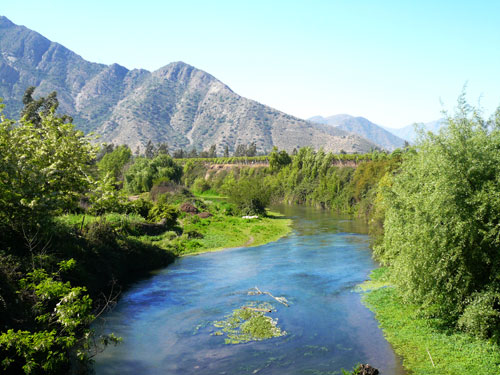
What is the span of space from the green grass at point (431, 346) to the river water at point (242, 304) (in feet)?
2.48

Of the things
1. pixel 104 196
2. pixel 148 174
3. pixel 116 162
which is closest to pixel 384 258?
pixel 104 196

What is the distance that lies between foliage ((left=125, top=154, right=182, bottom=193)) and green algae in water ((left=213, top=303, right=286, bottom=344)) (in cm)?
5863

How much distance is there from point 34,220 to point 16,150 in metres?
3.82

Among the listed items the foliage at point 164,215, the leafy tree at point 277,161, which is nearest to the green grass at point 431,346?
the foliage at point 164,215

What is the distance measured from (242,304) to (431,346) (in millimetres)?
11331

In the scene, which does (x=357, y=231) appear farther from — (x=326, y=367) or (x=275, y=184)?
(x=275, y=184)

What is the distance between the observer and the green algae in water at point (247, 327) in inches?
851

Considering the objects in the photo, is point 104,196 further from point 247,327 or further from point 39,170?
point 247,327

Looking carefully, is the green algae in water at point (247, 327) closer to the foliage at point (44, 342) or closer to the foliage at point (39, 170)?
the foliage at point (44, 342)

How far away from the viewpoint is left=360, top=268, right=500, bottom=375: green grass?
1673cm

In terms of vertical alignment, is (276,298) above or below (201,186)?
below

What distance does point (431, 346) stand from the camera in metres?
19.0

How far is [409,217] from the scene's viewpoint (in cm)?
2164

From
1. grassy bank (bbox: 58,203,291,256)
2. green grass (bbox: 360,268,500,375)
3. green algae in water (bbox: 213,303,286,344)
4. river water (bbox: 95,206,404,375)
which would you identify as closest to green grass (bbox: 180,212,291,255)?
grassy bank (bbox: 58,203,291,256)
